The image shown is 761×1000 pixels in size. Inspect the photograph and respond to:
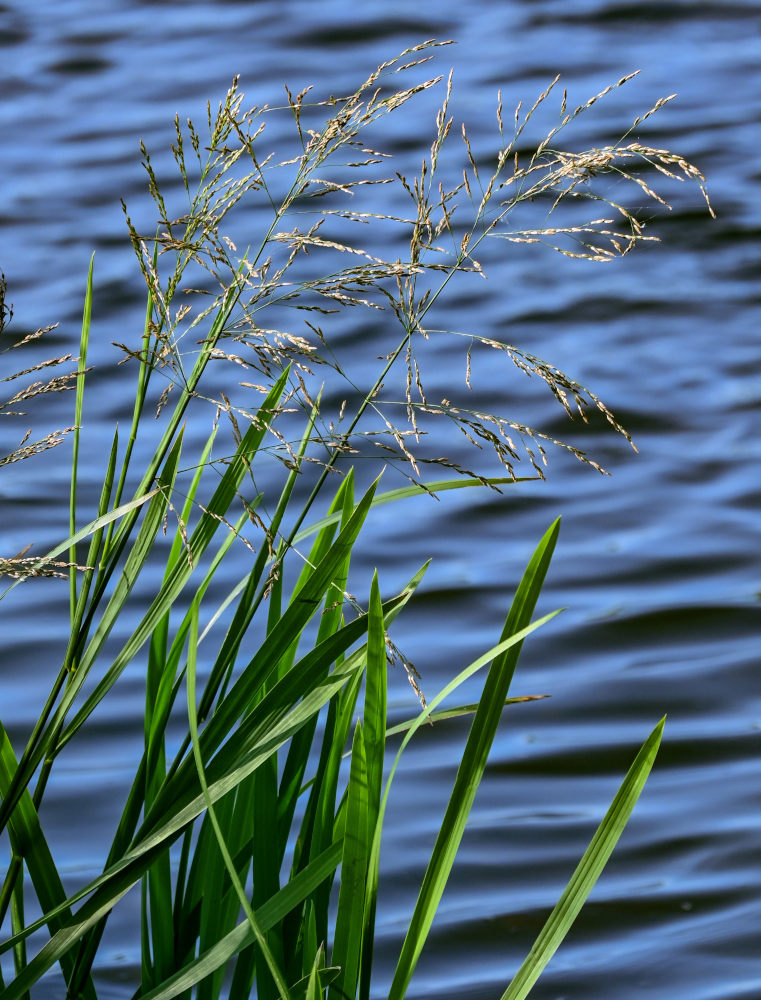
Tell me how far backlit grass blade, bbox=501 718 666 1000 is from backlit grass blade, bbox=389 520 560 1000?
0.23 ft

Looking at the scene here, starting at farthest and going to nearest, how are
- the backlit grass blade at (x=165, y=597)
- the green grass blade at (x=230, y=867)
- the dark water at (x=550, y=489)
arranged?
the dark water at (x=550, y=489)
the backlit grass blade at (x=165, y=597)
the green grass blade at (x=230, y=867)

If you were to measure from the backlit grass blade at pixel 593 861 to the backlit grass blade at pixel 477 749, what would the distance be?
7cm

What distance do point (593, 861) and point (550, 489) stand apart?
1.80 m

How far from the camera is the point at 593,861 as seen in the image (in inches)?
31.2

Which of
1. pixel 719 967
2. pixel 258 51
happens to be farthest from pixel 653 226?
pixel 719 967

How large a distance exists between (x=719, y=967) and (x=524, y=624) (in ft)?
2.69

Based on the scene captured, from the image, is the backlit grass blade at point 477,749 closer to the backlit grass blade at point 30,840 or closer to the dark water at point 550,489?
the backlit grass blade at point 30,840

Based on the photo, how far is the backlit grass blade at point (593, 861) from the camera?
0.77m

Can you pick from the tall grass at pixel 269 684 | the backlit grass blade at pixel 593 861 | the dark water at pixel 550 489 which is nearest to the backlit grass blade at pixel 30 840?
the tall grass at pixel 269 684

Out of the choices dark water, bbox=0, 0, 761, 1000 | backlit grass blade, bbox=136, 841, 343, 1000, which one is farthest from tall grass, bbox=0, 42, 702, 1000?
dark water, bbox=0, 0, 761, 1000

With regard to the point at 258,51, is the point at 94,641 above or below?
below

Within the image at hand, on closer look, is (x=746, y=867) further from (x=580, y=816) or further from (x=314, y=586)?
(x=314, y=586)

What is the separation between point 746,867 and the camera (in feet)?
5.25

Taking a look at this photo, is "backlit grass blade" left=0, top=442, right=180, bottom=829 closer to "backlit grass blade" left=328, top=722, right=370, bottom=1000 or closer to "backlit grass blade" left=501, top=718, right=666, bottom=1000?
"backlit grass blade" left=328, top=722, right=370, bottom=1000
